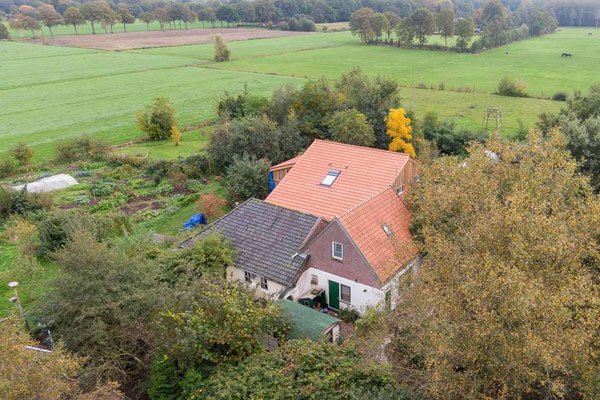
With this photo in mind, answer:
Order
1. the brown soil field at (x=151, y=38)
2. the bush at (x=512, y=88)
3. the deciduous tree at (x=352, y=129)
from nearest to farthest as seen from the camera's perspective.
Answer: the deciduous tree at (x=352, y=129) < the bush at (x=512, y=88) < the brown soil field at (x=151, y=38)

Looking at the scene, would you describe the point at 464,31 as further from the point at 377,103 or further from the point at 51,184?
the point at 51,184

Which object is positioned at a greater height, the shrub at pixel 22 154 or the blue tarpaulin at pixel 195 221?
the shrub at pixel 22 154

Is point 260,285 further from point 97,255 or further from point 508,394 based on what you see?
point 508,394


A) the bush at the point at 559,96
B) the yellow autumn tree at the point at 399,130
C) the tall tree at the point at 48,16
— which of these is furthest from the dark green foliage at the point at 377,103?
the tall tree at the point at 48,16

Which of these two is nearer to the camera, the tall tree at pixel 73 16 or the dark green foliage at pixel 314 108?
the dark green foliage at pixel 314 108

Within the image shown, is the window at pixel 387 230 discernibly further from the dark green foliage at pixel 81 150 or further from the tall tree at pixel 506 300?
the dark green foliage at pixel 81 150

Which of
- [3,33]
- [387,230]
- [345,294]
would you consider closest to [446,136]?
[387,230]
